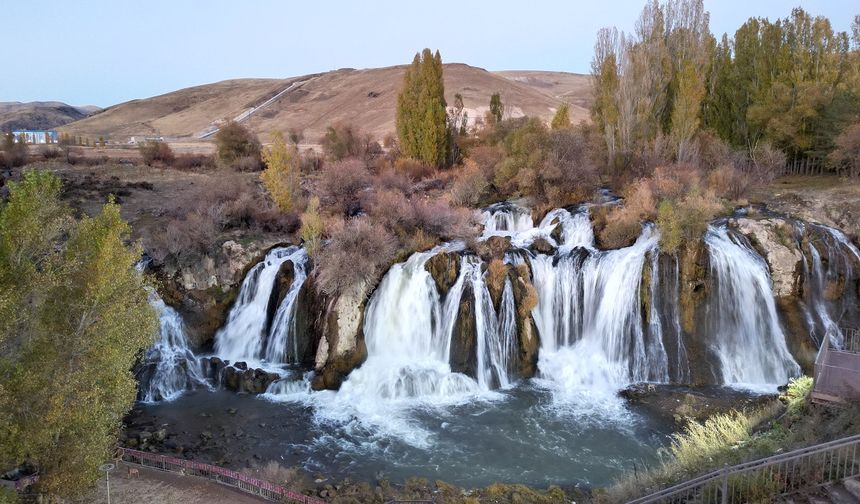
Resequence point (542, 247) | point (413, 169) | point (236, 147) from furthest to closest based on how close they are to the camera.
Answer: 1. point (236, 147)
2. point (413, 169)
3. point (542, 247)

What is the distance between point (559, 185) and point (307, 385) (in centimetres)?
1598

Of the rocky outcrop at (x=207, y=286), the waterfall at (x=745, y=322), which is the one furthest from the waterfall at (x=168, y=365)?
the waterfall at (x=745, y=322)

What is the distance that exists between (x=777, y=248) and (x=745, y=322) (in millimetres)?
3214

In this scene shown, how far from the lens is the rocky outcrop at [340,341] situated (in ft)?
66.2

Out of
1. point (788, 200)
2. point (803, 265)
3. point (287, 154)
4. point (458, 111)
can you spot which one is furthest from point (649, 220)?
point (458, 111)

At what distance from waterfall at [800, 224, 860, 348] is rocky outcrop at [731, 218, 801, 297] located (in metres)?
0.41

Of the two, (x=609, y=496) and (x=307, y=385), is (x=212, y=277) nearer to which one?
(x=307, y=385)

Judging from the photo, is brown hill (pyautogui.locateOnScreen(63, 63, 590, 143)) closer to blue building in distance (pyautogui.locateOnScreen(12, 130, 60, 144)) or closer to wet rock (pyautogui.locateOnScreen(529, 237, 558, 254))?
blue building in distance (pyautogui.locateOnScreen(12, 130, 60, 144))

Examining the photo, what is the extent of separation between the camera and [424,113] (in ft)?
128

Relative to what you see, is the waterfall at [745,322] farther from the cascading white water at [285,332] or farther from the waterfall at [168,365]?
the waterfall at [168,365]

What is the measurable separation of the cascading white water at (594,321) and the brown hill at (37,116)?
395ft

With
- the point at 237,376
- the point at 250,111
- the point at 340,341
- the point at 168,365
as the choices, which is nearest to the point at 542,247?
the point at 340,341

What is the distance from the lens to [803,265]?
20.5 m

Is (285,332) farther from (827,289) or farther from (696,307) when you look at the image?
(827,289)
